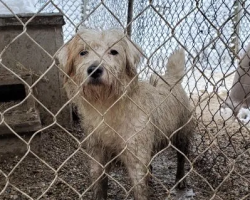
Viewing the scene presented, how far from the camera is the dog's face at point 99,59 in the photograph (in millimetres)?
2158

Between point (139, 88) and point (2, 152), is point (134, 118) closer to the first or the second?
point (139, 88)

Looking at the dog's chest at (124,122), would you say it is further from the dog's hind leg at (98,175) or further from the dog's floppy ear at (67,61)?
the dog's floppy ear at (67,61)

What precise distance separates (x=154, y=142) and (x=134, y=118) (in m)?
0.25

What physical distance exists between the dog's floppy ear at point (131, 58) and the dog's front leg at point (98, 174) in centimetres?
56

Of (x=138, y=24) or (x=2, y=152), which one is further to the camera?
(x=138, y=24)

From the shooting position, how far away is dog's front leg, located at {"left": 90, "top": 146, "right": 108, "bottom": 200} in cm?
268

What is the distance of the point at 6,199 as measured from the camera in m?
2.78

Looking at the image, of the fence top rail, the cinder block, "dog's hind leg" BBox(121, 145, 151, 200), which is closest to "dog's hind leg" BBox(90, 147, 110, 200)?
"dog's hind leg" BBox(121, 145, 151, 200)

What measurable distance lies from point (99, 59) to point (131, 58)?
0.23 m

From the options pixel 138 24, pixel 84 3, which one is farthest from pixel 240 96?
pixel 84 3

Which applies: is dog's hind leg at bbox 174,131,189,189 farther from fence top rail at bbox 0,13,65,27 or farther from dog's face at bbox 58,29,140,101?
fence top rail at bbox 0,13,65,27

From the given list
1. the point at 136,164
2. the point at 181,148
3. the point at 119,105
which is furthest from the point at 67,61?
the point at 181,148

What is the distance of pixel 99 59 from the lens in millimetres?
2135

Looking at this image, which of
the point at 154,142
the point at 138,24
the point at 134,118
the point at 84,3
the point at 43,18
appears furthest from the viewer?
the point at 84,3
